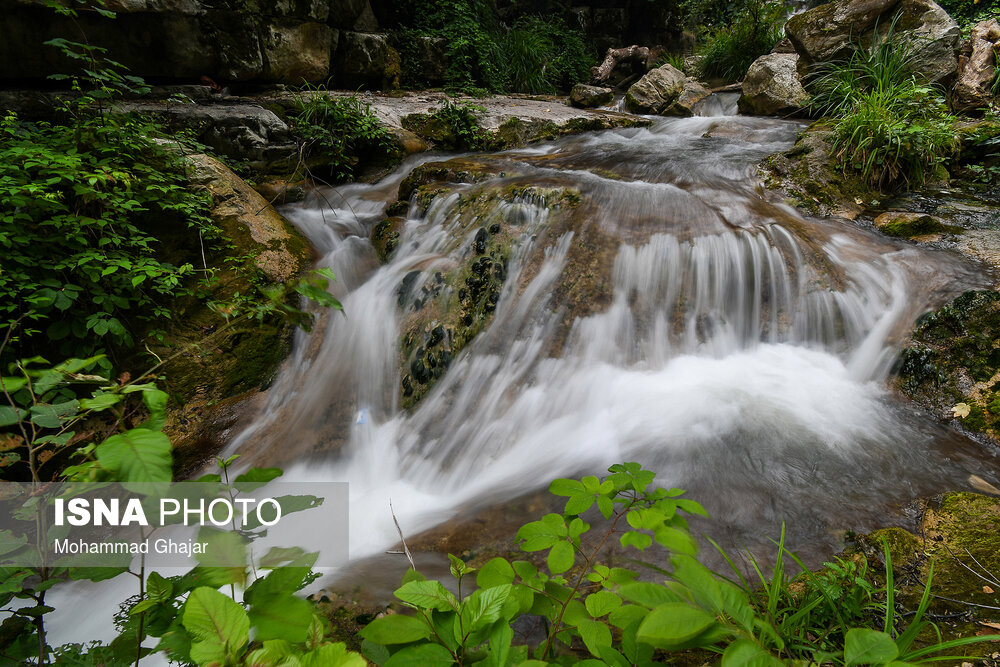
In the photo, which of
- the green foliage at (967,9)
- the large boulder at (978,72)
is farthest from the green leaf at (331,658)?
the green foliage at (967,9)

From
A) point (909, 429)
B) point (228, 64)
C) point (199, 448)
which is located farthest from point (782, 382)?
point (228, 64)

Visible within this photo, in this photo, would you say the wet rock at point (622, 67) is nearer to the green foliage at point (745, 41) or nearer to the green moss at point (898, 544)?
the green foliage at point (745, 41)

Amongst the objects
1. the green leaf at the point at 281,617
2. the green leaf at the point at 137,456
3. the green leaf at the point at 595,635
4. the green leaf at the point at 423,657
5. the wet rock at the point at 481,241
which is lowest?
the green leaf at the point at 595,635

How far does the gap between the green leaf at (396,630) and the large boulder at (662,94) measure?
33.6ft

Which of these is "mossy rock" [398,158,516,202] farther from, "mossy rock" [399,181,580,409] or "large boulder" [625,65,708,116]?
"large boulder" [625,65,708,116]

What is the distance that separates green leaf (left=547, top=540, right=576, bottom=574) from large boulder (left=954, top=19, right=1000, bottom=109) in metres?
8.52

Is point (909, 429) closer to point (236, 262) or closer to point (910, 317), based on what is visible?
point (910, 317)

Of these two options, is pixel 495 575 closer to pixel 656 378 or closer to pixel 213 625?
pixel 213 625

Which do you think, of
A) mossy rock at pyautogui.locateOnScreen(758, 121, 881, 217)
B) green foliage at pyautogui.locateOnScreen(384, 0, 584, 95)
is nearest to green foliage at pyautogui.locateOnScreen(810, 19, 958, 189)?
mossy rock at pyautogui.locateOnScreen(758, 121, 881, 217)

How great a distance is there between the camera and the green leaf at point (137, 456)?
30.4 inches

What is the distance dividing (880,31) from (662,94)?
3.59m

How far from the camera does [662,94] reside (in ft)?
31.0

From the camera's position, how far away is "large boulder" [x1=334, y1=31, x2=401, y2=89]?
8008mm

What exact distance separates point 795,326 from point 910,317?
27.4 inches
